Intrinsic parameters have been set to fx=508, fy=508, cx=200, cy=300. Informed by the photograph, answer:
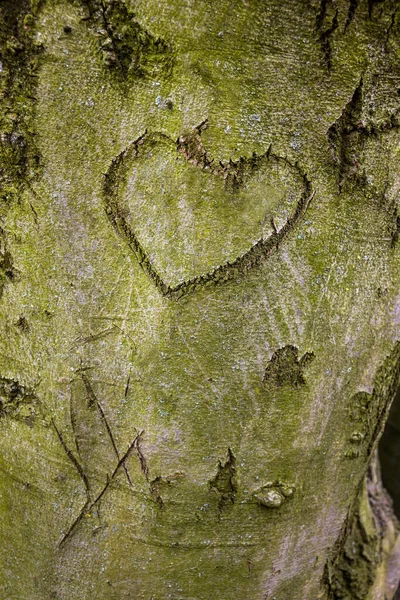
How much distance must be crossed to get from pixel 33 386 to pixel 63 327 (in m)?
0.07

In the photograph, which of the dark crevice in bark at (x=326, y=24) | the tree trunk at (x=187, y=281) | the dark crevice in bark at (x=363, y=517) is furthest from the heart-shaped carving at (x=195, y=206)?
the dark crevice in bark at (x=363, y=517)

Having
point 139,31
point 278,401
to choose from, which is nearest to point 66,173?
point 139,31

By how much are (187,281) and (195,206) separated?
0.07 m

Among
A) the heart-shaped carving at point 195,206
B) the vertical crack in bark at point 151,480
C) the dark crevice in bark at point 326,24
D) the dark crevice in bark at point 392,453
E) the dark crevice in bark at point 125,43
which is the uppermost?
the dark crevice in bark at point 125,43

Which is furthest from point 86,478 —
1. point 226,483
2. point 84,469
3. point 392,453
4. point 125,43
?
point 392,453

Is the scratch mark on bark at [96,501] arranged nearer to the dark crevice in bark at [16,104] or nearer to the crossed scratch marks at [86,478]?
the crossed scratch marks at [86,478]

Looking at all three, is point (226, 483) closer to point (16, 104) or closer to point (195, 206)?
point (195, 206)

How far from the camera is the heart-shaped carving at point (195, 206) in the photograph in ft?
1.54

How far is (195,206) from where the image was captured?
18.6 inches

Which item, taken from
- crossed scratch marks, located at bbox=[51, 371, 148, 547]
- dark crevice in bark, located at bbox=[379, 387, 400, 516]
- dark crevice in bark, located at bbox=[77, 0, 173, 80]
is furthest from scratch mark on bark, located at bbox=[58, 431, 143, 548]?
dark crevice in bark, located at bbox=[379, 387, 400, 516]

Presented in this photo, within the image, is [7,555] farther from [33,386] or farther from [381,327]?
[381,327]

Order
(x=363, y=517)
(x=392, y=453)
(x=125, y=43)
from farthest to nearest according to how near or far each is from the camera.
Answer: (x=392, y=453), (x=363, y=517), (x=125, y=43)

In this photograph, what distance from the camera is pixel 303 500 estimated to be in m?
0.56

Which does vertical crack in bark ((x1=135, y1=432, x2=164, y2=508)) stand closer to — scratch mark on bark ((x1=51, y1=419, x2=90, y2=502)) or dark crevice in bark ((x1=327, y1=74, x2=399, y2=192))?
scratch mark on bark ((x1=51, y1=419, x2=90, y2=502))
